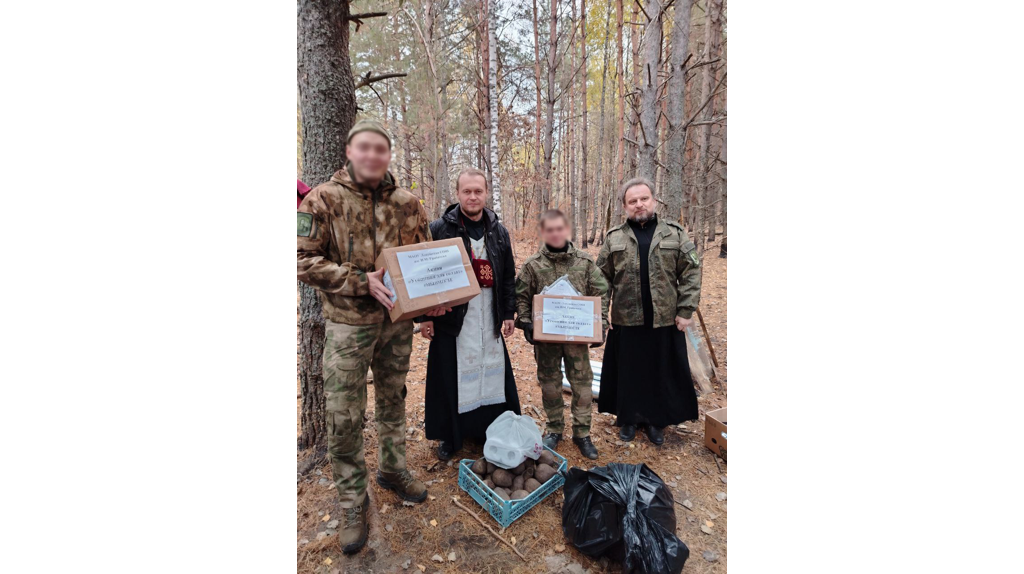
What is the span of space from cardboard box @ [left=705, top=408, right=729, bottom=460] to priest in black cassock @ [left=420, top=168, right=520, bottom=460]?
1.55m

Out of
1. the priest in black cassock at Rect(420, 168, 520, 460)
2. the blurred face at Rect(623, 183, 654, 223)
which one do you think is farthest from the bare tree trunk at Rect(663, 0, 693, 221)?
the priest in black cassock at Rect(420, 168, 520, 460)

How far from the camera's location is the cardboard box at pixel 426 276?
186 cm

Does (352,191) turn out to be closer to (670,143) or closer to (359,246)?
(359,246)

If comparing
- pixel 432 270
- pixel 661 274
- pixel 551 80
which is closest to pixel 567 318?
pixel 661 274

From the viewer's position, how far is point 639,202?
2.67m

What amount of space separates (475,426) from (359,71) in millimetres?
4787

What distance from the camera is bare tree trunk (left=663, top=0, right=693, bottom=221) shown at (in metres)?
3.94

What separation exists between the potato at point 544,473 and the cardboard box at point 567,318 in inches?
32.0

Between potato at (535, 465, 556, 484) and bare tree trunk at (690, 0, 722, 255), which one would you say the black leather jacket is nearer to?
potato at (535, 465, 556, 484)

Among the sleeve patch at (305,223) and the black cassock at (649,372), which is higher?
the sleeve patch at (305,223)

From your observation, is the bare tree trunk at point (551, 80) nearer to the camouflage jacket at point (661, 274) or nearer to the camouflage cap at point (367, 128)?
the camouflage jacket at point (661, 274)

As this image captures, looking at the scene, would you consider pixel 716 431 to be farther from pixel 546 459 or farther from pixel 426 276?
pixel 426 276

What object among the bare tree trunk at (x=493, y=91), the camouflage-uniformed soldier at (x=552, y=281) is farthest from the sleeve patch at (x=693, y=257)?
the bare tree trunk at (x=493, y=91)

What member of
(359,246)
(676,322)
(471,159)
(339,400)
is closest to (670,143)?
(676,322)
